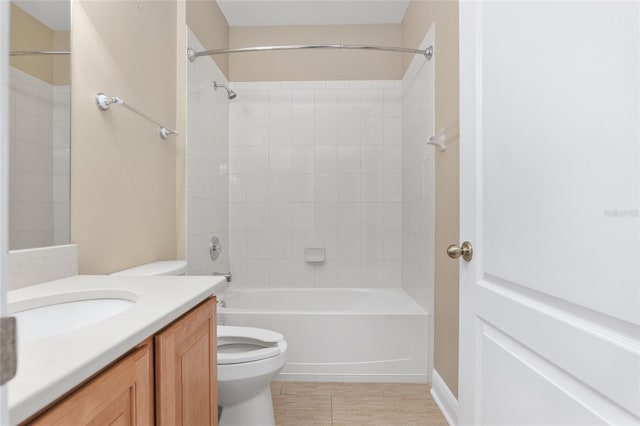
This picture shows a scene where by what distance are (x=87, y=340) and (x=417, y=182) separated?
220cm

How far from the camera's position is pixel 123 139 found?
154cm

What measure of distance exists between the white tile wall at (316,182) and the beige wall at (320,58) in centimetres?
8

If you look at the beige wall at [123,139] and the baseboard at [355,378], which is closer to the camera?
the beige wall at [123,139]

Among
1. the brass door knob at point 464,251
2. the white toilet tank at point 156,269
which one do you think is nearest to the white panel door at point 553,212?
the brass door knob at point 464,251

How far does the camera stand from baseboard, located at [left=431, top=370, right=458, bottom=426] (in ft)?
5.58

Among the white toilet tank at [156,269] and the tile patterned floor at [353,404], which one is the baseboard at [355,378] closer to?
the tile patterned floor at [353,404]

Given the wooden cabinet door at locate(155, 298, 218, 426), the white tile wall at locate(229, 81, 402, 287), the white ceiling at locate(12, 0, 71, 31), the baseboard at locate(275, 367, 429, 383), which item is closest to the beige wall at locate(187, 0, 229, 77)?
the white tile wall at locate(229, 81, 402, 287)

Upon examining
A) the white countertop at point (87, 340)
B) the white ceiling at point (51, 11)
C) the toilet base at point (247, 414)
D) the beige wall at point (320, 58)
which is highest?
the beige wall at point (320, 58)

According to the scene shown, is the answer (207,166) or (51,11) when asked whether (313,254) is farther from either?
(51,11)

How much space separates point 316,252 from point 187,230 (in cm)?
116

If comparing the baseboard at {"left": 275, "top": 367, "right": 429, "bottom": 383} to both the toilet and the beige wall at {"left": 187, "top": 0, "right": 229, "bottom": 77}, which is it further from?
the beige wall at {"left": 187, "top": 0, "right": 229, "bottom": 77}

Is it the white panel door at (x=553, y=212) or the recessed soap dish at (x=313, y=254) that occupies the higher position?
the white panel door at (x=553, y=212)

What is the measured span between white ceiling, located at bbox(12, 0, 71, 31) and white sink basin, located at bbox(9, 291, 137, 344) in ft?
2.87

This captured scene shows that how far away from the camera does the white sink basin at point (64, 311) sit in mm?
831
